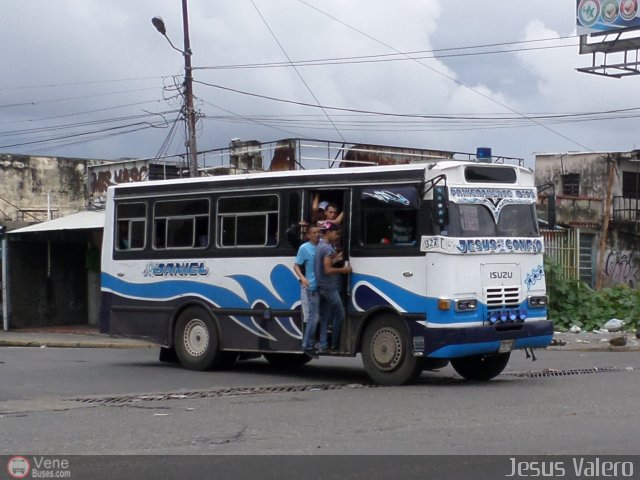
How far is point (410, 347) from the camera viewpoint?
14.0 meters

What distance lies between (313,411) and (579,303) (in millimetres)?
16314

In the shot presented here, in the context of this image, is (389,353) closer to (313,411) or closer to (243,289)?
(313,411)

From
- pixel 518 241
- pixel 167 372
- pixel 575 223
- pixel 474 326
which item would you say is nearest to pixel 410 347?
pixel 474 326

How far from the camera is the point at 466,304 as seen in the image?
45.9ft

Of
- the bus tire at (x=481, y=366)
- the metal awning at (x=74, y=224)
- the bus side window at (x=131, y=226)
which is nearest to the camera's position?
the bus tire at (x=481, y=366)

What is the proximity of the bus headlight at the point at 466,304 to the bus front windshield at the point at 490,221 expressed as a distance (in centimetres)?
83

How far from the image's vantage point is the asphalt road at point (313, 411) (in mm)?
9516

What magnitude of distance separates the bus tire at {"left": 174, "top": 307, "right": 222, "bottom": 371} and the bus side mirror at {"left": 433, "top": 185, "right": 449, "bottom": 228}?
439 centimetres

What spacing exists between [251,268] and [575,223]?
2150cm

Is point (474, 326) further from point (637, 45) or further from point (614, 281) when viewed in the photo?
point (614, 281)

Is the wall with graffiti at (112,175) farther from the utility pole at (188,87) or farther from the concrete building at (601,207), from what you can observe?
the concrete building at (601,207)

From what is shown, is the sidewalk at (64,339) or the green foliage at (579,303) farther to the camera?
the green foliage at (579,303)
